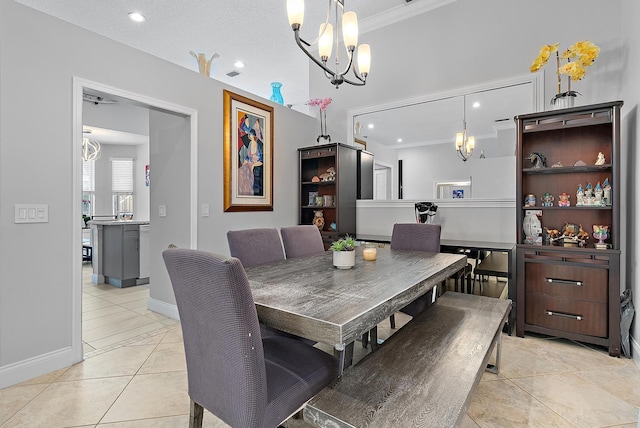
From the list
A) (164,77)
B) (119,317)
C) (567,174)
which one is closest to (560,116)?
(567,174)

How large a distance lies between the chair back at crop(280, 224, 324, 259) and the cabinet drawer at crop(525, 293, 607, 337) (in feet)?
6.04

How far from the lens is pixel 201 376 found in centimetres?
127

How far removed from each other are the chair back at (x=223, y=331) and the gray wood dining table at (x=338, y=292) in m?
0.18

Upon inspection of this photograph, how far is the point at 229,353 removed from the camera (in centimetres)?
110

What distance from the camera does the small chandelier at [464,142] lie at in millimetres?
3488

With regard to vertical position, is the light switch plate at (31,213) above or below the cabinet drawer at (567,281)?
above

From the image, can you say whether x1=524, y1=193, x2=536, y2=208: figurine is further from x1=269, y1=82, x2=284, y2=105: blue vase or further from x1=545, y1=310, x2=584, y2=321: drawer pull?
x1=269, y1=82, x2=284, y2=105: blue vase

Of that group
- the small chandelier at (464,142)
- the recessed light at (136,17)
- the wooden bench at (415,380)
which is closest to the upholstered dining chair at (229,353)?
the wooden bench at (415,380)

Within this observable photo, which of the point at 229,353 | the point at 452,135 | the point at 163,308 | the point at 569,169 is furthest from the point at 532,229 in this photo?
the point at 163,308

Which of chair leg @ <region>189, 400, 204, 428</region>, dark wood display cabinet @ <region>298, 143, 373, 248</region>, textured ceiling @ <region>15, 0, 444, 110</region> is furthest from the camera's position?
dark wood display cabinet @ <region>298, 143, 373, 248</region>

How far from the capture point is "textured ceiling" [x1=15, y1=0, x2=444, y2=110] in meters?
3.59

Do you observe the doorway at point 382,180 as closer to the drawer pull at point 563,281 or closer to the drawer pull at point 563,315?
the drawer pull at point 563,281

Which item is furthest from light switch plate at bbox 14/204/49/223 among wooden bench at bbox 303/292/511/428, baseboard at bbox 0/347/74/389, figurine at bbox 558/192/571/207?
figurine at bbox 558/192/571/207

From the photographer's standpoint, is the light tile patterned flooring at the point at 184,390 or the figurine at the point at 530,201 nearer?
the light tile patterned flooring at the point at 184,390
